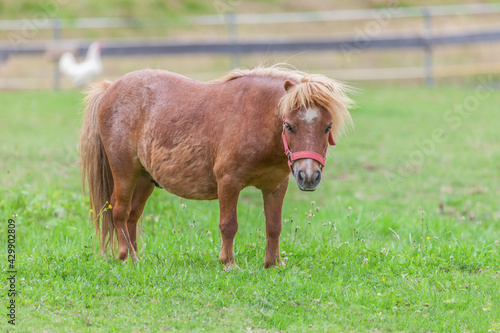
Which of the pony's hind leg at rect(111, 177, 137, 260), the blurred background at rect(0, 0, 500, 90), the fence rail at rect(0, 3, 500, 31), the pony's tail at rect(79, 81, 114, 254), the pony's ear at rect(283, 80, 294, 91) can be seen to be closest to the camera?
the pony's ear at rect(283, 80, 294, 91)

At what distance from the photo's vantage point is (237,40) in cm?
1606

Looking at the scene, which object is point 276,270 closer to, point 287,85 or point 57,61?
point 287,85

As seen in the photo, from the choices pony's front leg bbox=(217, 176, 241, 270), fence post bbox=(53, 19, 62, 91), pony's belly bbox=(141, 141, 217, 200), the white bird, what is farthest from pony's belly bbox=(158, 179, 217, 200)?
fence post bbox=(53, 19, 62, 91)

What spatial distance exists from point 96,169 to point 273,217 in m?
1.66

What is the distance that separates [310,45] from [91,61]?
18.4 ft

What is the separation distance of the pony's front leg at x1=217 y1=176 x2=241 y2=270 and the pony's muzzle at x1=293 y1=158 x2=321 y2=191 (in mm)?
634

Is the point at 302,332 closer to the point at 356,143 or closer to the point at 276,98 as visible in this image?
the point at 276,98

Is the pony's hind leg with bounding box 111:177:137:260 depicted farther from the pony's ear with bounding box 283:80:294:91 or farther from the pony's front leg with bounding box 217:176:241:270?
the pony's ear with bounding box 283:80:294:91

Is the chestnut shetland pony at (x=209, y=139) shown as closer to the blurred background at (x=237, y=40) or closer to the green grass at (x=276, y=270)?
the green grass at (x=276, y=270)

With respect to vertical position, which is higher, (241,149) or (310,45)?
(310,45)

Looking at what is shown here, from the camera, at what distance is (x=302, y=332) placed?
3.76m

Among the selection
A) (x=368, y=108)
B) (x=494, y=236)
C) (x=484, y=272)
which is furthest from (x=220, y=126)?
(x=368, y=108)

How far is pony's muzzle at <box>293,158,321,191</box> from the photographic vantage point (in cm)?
383

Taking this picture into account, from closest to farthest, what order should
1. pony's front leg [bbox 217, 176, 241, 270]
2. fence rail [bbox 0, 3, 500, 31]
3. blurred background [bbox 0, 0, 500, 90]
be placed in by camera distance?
pony's front leg [bbox 217, 176, 241, 270]
blurred background [bbox 0, 0, 500, 90]
fence rail [bbox 0, 3, 500, 31]
